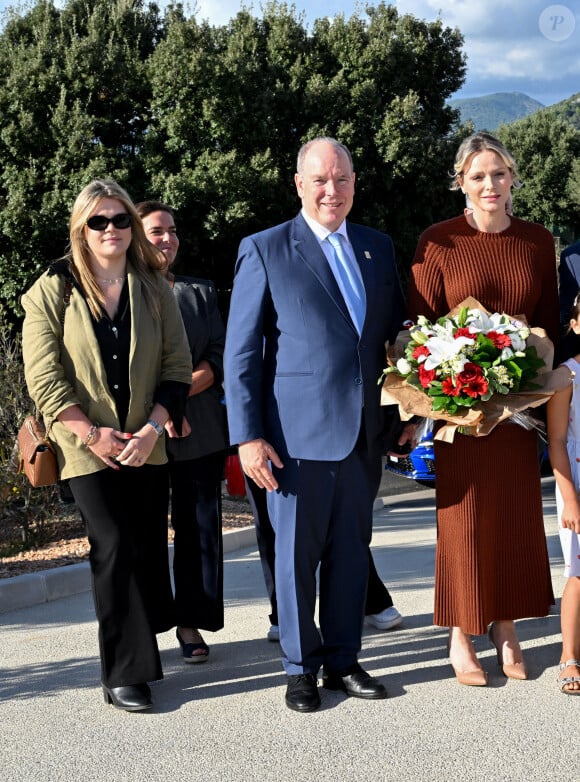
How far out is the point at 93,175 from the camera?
20.6m

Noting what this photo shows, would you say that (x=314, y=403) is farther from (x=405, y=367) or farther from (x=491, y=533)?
(x=491, y=533)

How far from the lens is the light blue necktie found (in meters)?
4.23

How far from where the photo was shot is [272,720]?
393 centimetres

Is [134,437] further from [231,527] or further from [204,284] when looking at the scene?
[231,527]

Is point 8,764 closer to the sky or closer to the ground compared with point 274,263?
closer to the ground

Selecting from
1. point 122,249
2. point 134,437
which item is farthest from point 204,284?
point 134,437

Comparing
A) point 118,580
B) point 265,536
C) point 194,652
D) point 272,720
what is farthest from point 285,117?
point 272,720

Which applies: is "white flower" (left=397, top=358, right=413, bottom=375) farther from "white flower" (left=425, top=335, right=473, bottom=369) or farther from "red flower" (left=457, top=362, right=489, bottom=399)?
"red flower" (left=457, top=362, right=489, bottom=399)

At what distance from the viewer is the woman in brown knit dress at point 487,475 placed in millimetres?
4297

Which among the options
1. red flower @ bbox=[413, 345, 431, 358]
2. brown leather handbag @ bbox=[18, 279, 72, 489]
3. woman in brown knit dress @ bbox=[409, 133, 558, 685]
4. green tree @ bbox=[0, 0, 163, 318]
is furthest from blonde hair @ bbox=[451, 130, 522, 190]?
green tree @ bbox=[0, 0, 163, 318]

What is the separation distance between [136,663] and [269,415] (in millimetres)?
1240

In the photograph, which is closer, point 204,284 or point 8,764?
point 8,764

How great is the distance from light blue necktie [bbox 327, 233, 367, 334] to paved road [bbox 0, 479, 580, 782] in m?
1.72

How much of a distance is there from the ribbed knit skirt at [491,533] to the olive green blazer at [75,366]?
139 centimetres
